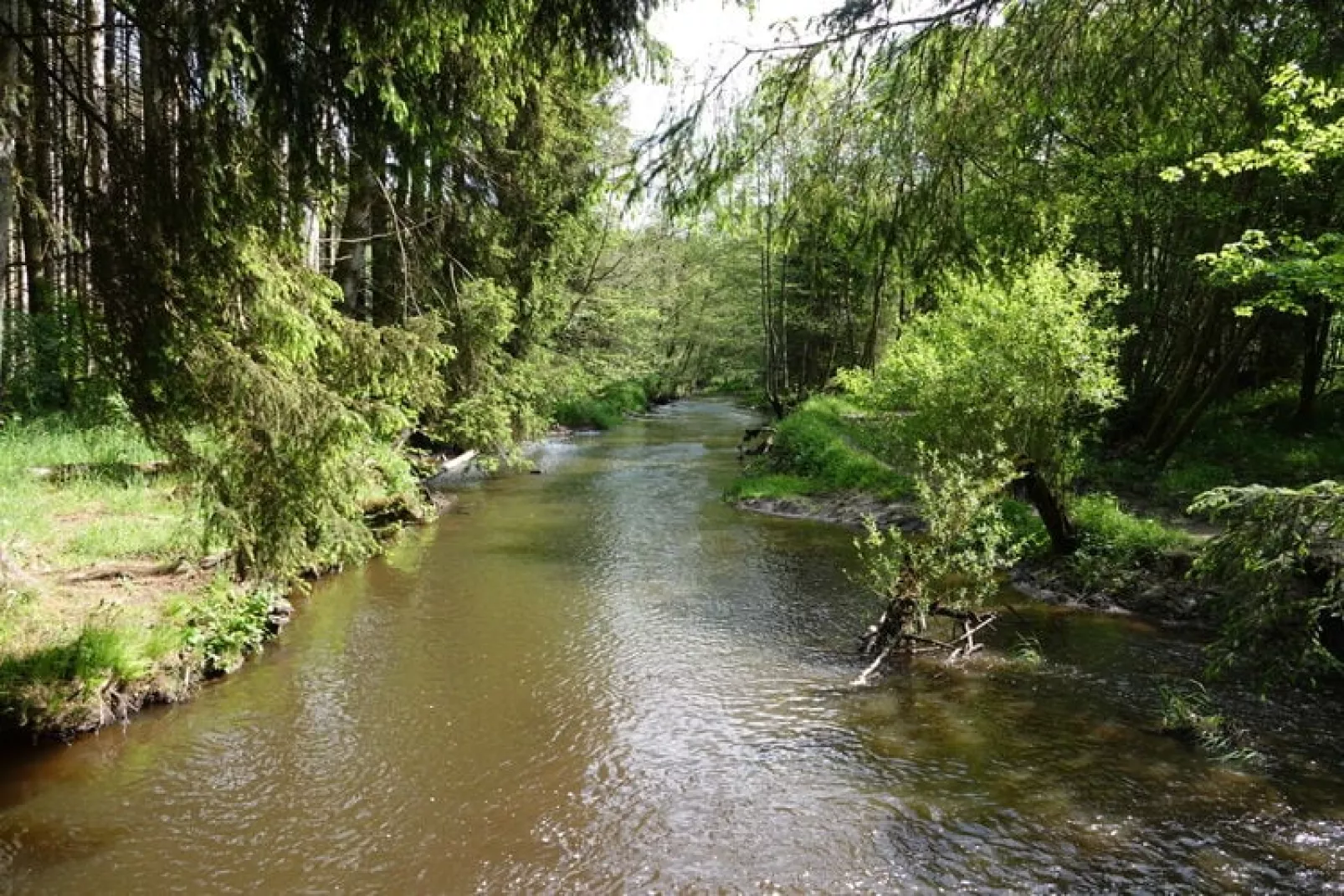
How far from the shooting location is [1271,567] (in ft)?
15.8

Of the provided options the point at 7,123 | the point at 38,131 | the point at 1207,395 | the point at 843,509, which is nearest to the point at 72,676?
the point at 38,131

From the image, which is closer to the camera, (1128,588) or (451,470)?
(1128,588)

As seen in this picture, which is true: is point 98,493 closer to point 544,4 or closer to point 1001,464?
point 544,4

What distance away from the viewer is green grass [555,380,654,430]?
1363 inches

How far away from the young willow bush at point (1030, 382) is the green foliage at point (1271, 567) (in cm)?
562

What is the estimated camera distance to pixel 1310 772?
6949 millimetres

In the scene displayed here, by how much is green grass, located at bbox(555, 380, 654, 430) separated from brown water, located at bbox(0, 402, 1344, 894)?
21.4 meters

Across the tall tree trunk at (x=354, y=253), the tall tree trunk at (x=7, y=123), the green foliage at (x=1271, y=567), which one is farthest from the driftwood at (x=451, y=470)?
the green foliage at (x=1271, y=567)

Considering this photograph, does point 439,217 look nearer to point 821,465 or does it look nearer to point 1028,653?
point 1028,653

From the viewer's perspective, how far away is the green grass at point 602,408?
114 feet

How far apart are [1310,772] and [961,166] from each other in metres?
5.94

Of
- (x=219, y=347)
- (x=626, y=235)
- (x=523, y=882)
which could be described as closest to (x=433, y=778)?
(x=523, y=882)

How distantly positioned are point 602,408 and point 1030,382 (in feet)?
84.3

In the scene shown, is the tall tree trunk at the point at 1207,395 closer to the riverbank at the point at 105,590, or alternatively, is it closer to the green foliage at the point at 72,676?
the riverbank at the point at 105,590
